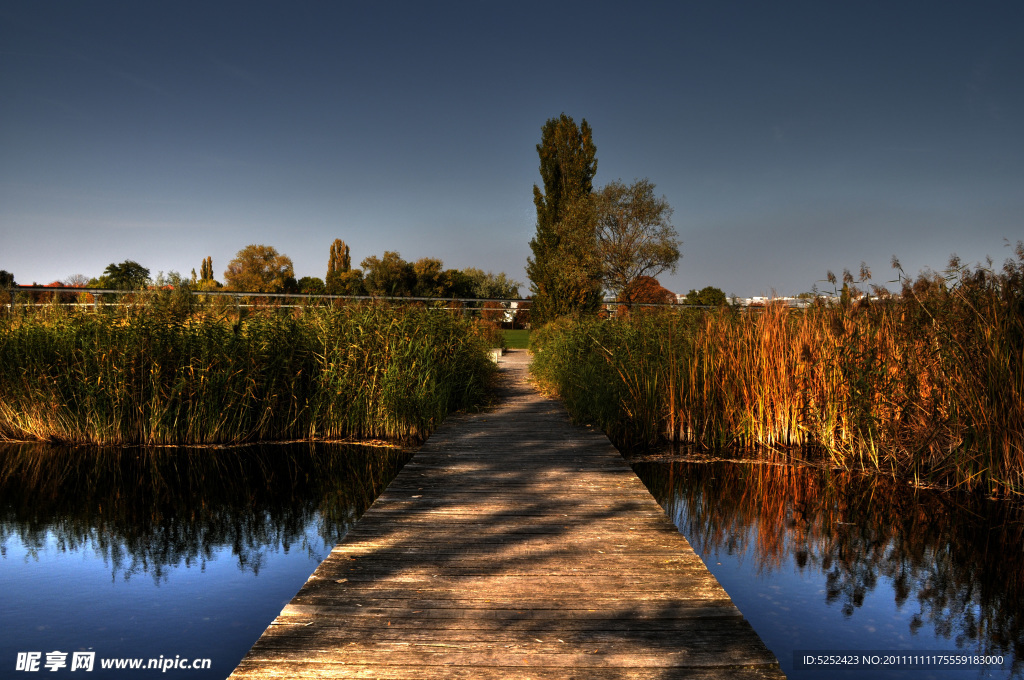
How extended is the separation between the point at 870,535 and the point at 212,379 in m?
5.92

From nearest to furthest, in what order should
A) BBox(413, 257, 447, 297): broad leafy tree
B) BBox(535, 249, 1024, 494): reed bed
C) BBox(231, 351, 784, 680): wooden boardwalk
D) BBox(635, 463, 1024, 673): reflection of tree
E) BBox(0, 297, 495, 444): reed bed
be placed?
BBox(231, 351, 784, 680): wooden boardwalk
BBox(635, 463, 1024, 673): reflection of tree
BBox(535, 249, 1024, 494): reed bed
BBox(0, 297, 495, 444): reed bed
BBox(413, 257, 447, 297): broad leafy tree

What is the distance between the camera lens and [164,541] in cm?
411

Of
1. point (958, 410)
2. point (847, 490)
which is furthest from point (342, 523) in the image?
point (958, 410)

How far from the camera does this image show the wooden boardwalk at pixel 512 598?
1.96 metres

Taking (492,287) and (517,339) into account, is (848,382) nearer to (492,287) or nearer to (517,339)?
(517,339)

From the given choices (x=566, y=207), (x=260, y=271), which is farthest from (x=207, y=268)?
(x=566, y=207)

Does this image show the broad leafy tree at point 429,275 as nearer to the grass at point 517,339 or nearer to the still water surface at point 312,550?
the grass at point 517,339

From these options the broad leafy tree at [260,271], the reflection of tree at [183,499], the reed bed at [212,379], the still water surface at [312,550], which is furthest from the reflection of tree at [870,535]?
the broad leafy tree at [260,271]

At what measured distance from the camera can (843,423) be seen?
17.3ft

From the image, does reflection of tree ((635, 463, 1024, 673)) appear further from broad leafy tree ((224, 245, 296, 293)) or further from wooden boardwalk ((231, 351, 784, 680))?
broad leafy tree ((224, 245, 296, 293))

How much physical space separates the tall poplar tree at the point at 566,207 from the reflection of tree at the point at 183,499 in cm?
2016

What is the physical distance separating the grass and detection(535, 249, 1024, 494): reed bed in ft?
30.4

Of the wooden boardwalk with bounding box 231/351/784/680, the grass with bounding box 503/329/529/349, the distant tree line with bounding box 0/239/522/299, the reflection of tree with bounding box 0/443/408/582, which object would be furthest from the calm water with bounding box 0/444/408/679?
the distant tree line with bounding box 0/239/522/299

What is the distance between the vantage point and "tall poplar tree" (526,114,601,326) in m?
26.2
